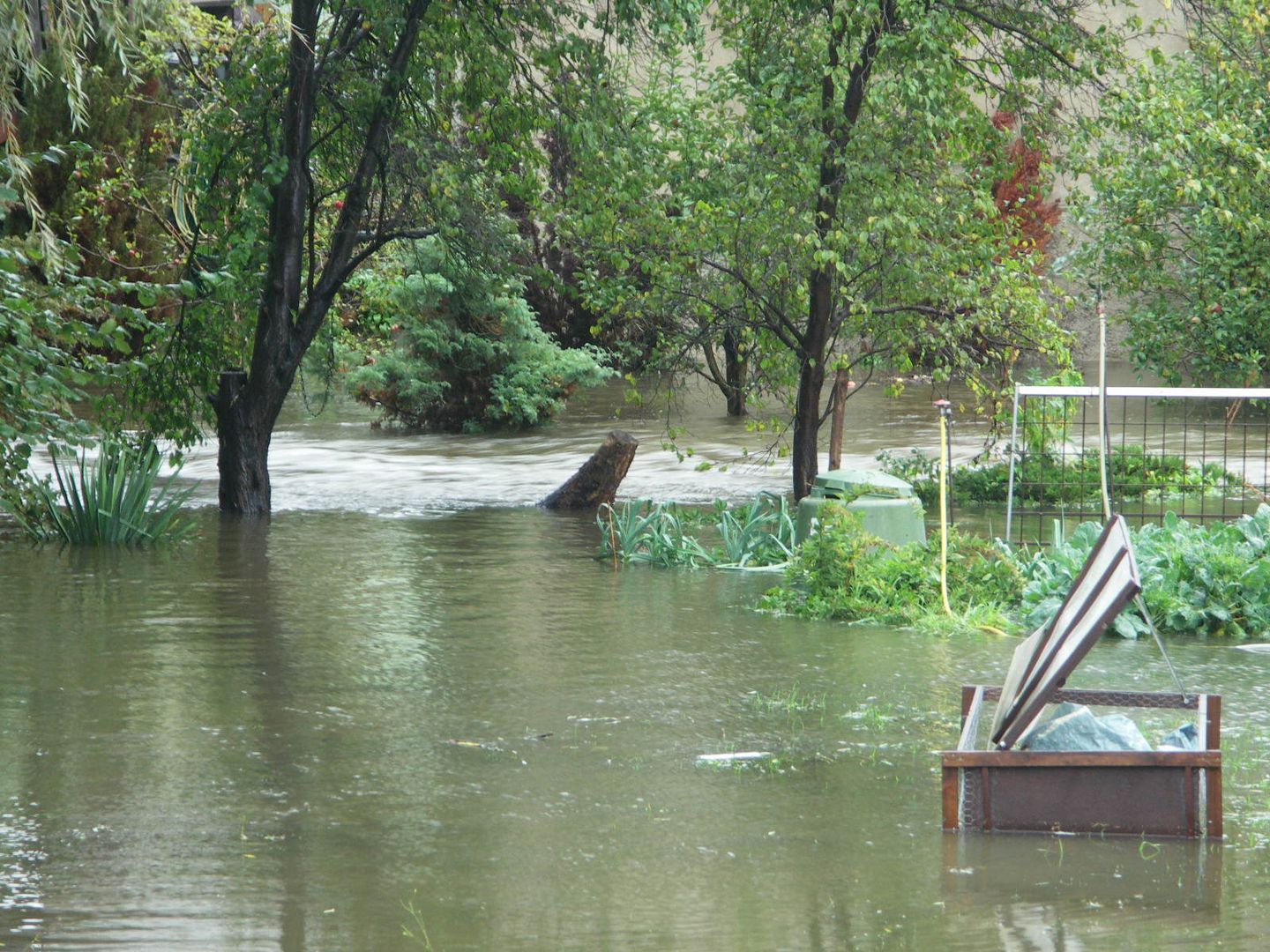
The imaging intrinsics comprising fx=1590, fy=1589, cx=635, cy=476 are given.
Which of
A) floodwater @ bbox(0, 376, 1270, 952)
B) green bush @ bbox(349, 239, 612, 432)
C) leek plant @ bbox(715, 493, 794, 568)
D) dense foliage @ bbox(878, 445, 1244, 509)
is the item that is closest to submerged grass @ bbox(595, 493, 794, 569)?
leek plant @ bbox(715, 493, 794, 568)

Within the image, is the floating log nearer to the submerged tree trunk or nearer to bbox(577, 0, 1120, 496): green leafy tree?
bbox(577, 0, 1120, 496): green leafy tree

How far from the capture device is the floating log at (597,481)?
46.2 ft

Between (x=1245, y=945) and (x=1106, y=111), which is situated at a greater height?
(x=1106, y=111)

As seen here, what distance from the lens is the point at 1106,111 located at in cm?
1211

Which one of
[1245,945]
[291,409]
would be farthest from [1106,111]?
[291,409]

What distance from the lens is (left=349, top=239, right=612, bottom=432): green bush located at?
2195 cm

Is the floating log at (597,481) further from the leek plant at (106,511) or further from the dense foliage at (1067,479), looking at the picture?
the leek plant at (106,511)

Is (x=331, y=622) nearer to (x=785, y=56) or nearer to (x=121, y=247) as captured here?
(x=785, y=56)

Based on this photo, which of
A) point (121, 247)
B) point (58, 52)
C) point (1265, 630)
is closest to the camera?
point (58, 52)

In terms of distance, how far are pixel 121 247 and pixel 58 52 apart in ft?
68.8

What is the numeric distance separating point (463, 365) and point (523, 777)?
56.2 feet

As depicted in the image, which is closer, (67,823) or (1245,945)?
(1245,945)

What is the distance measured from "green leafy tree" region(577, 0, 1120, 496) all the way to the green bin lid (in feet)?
6.36

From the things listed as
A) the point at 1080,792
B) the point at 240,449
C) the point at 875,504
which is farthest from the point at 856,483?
the point at 240,449
